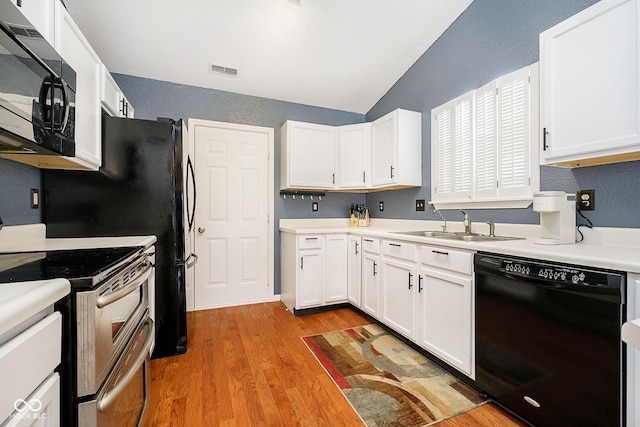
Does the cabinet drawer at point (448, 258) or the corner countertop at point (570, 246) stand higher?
the corner countertop at point (570, 246)

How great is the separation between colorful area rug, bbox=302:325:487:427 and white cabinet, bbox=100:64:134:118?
8.11 ft

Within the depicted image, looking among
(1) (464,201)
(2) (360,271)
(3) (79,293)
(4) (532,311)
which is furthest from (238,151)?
(4) (532,311)

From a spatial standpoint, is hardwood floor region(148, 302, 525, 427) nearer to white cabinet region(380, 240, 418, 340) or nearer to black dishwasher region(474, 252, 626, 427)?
black dishwasher region(474, 252, 626, 427)

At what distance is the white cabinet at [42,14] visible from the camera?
124 centimetres

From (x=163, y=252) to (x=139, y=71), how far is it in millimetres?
2086

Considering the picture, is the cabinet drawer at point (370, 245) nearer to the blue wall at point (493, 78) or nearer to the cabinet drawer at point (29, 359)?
the blue wall at point (493, 78)

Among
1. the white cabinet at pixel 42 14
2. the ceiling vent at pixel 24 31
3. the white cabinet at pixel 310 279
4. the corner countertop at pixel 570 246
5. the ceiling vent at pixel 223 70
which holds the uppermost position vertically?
the ceiling vent at pixel 223 70

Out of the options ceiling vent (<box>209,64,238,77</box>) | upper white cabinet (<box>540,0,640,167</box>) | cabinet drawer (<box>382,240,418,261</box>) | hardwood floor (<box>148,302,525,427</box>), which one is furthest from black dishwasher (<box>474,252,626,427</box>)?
ceiling vent (<box>209,64,238,77</box>)

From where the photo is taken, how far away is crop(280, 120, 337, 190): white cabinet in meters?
3.37

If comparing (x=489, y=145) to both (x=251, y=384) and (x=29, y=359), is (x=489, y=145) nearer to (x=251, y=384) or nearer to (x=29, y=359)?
(x=251, y=384)

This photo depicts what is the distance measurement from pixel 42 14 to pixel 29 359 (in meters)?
1.59

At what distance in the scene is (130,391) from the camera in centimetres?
117

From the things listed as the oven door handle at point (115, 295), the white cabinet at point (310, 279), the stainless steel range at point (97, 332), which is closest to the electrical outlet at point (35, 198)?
the stainless steel range at point (97, 332)

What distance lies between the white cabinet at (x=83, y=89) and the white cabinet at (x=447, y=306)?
231cm
